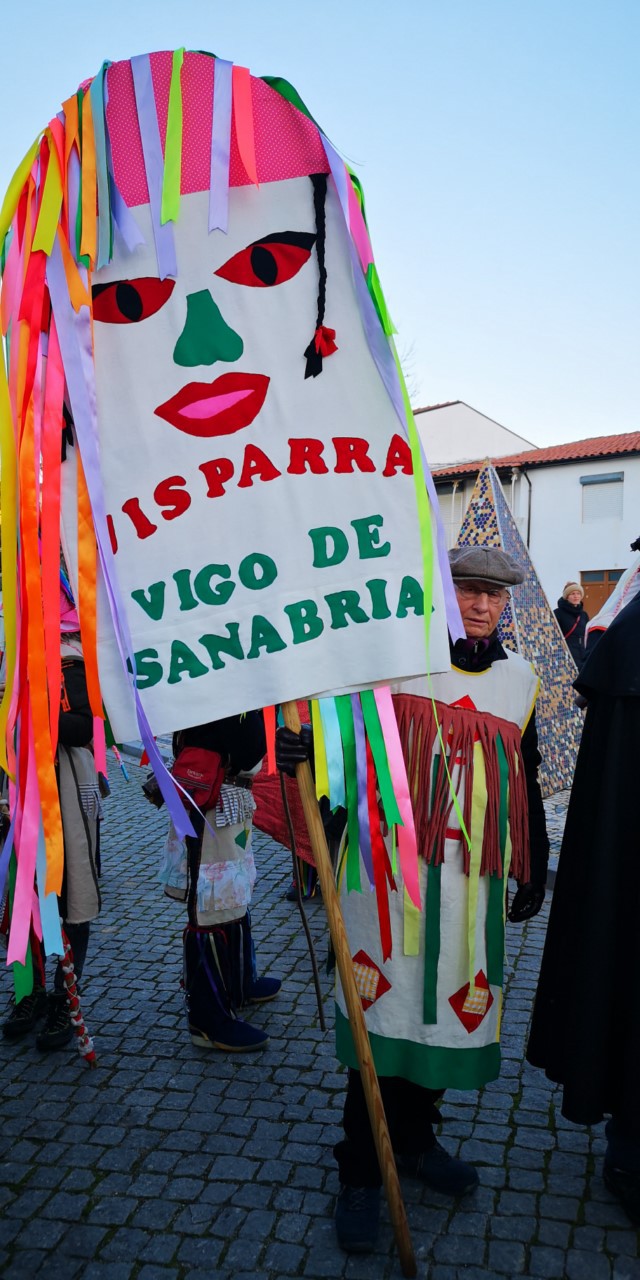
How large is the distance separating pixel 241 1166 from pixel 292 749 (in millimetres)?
1453

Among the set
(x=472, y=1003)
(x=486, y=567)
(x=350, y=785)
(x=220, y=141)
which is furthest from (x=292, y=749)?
(x=220, y=141)

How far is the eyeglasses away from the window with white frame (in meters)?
26.7

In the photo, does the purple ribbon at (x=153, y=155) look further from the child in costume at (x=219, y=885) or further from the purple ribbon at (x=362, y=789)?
the child in costume at (x=219, y=885)

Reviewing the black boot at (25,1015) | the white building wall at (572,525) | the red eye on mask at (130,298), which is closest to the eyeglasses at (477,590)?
the red eye on mask at (130,298)

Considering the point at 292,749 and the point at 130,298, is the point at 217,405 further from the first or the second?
the point at 292,749

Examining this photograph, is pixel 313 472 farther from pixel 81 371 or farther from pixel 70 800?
pixel 70 800

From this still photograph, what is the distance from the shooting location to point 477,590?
2648mm

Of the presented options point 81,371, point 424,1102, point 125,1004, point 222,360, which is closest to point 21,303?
point 81,371

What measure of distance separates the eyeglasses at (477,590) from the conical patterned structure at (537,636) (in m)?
4.24

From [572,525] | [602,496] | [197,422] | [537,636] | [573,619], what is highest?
[197,422]

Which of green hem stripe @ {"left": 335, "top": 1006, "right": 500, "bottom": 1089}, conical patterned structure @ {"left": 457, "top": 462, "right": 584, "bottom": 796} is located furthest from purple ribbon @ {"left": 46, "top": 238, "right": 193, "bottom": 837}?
conical patterned structure @ {"left": 457, "top": 462, "right": 584, "bottom": 796}

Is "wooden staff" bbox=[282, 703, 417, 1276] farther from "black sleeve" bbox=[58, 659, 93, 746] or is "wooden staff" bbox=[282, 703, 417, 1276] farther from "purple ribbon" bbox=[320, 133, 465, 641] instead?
"black sleeve" bbox=[58, 659, 93, 746]

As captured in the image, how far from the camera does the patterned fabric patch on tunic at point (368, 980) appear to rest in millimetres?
2482

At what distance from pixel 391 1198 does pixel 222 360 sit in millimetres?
2087
